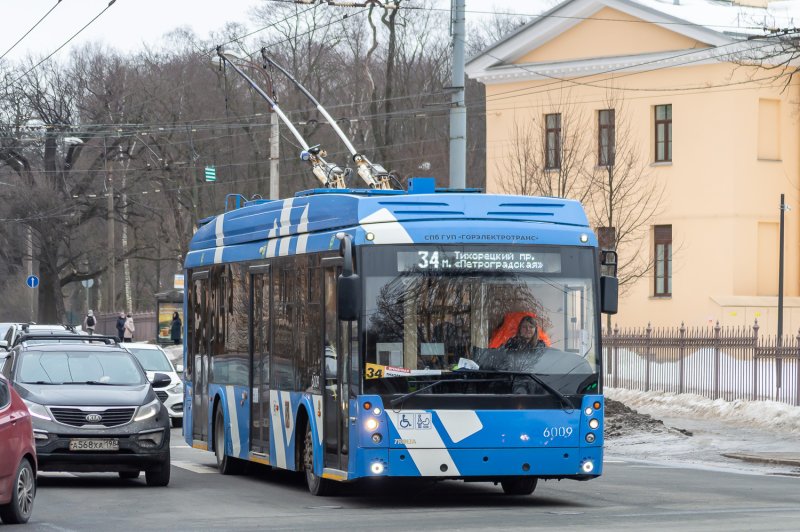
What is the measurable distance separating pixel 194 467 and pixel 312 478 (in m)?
4.93

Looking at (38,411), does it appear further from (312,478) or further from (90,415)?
(312,478)

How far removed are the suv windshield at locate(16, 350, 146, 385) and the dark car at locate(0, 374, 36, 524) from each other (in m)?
4.43

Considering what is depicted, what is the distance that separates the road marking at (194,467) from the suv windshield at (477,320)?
6.05 metres

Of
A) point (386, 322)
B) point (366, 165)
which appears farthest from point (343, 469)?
point (366, 165)

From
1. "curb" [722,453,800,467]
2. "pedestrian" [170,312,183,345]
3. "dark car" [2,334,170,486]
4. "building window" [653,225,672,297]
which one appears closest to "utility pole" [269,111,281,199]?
"building window" [653,225,672,297]

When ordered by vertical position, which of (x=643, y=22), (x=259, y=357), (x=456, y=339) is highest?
(x=643, y=22)

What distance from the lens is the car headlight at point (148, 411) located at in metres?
17.3

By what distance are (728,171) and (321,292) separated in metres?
32.5

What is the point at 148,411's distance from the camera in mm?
17453

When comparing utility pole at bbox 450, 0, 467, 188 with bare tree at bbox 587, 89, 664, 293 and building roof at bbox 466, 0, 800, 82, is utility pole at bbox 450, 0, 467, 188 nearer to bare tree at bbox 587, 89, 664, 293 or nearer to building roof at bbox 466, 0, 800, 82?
bare tree at bbox 587, 89, 664, 293

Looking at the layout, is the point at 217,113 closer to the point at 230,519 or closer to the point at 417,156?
the point at 417,156

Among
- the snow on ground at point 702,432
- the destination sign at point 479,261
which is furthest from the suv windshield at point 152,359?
the destination sign at point 479,261

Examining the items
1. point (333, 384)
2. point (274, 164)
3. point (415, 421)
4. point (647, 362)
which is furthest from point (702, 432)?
point (274, 164)

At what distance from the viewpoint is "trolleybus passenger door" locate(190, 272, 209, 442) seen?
67.1ft
